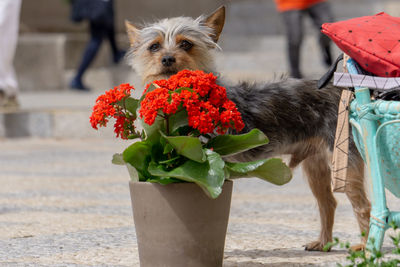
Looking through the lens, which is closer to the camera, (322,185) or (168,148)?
(168,148)

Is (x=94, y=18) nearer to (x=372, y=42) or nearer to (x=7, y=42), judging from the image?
(x=7, y=42)

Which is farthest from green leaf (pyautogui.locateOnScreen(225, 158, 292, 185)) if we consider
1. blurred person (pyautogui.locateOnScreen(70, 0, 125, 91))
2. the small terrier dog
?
blurred person (pyautogui.locateOnScreen(70, 0, 125, 91))

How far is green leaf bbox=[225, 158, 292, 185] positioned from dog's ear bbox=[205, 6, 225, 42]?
53.4 inches

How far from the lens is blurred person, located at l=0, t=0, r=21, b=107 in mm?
9828

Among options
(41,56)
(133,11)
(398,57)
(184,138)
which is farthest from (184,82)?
(133,11)

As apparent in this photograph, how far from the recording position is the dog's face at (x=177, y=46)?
429 centimetres

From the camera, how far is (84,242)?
419 centimetres

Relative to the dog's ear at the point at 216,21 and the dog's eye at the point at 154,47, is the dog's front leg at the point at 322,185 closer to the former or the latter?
the dog's ear at the point at 216,21

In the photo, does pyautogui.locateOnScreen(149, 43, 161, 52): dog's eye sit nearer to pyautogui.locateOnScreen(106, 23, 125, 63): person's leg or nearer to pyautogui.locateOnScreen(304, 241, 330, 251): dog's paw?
pyautogui.locateOnScreen(304, 241, 330, 251): dog's paw

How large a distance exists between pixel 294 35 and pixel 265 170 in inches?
281

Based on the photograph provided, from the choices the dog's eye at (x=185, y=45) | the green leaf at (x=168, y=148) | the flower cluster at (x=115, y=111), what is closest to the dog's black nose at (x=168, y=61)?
the dog's eye at (x=185, y=45)

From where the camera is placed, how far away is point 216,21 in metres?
4.41

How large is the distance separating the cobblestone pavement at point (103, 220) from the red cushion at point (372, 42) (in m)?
1.14

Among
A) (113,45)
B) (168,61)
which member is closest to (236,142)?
(168,61)
